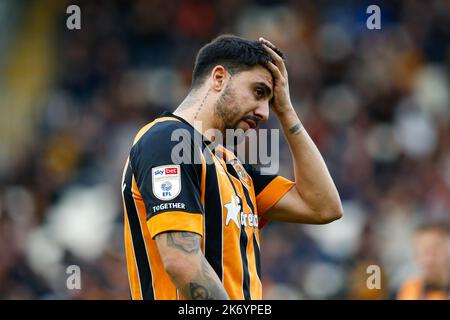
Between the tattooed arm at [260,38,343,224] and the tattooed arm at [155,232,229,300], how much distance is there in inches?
39.4

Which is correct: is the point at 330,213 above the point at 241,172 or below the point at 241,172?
below

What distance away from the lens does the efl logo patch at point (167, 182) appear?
3533 millimetres

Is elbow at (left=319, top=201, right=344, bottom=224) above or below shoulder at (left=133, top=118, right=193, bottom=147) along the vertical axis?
below

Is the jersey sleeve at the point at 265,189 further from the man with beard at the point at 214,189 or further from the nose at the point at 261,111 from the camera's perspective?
the nose at the point at 261,111

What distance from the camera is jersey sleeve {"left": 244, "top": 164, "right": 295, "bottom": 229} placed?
4.36 meters

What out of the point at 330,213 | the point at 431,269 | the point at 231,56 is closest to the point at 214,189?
the point at 231,56

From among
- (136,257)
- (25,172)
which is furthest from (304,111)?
(136,257)

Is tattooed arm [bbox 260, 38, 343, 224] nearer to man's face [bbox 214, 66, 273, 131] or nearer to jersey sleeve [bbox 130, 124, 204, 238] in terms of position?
man's face [bbox 214, 66, 273, 131]

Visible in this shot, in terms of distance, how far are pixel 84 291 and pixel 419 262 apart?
10.4 feet

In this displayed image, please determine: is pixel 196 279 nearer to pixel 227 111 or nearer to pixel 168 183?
pixel 168 183

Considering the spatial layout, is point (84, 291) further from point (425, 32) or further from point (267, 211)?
point (425, 32)

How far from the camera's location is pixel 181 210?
11.5ft

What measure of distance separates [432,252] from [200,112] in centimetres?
379

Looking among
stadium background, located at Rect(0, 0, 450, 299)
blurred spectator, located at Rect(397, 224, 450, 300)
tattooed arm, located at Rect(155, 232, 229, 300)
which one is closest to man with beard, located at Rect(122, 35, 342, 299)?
tattooed arm, located at Rect(155, 232, 229, 300)
